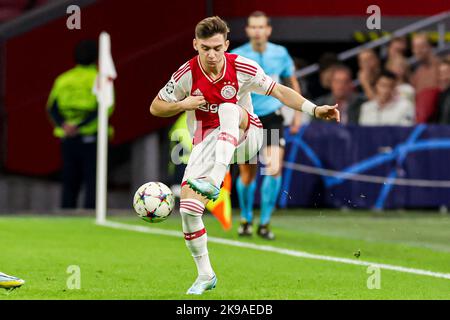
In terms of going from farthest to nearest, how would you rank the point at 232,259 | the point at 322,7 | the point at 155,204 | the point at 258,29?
the point at 322,7 < the point at 258,29 < the point at 232,259 < the point at 155,204

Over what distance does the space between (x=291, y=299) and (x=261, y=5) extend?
37.3 ft

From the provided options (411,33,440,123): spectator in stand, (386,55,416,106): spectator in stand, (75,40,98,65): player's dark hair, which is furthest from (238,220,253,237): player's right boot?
(411,33,440,123): spectator in stand

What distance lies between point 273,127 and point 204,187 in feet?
16.5

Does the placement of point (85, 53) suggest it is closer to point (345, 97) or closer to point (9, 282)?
point (345, 97)

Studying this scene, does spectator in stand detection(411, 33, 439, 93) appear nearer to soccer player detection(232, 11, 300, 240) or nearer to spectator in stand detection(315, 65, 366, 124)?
spectator in stand detection(315, 65, 366, 124)

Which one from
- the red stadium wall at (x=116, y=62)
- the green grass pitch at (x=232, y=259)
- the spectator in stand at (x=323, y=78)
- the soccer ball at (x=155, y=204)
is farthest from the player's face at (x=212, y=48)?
the spectator in stand at (x=323, y=78)

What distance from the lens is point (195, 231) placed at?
8297mm

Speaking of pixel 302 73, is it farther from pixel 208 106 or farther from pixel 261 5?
pixel 208 106

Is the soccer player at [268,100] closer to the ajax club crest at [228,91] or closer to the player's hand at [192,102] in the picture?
the ajax club crest at [228,91]

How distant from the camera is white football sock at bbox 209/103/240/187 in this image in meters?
8.41

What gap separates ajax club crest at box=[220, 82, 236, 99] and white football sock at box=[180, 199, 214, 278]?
0.83 m

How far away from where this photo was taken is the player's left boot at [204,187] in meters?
8.20

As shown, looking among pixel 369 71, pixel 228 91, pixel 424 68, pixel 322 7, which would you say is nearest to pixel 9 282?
pixel 228 91
